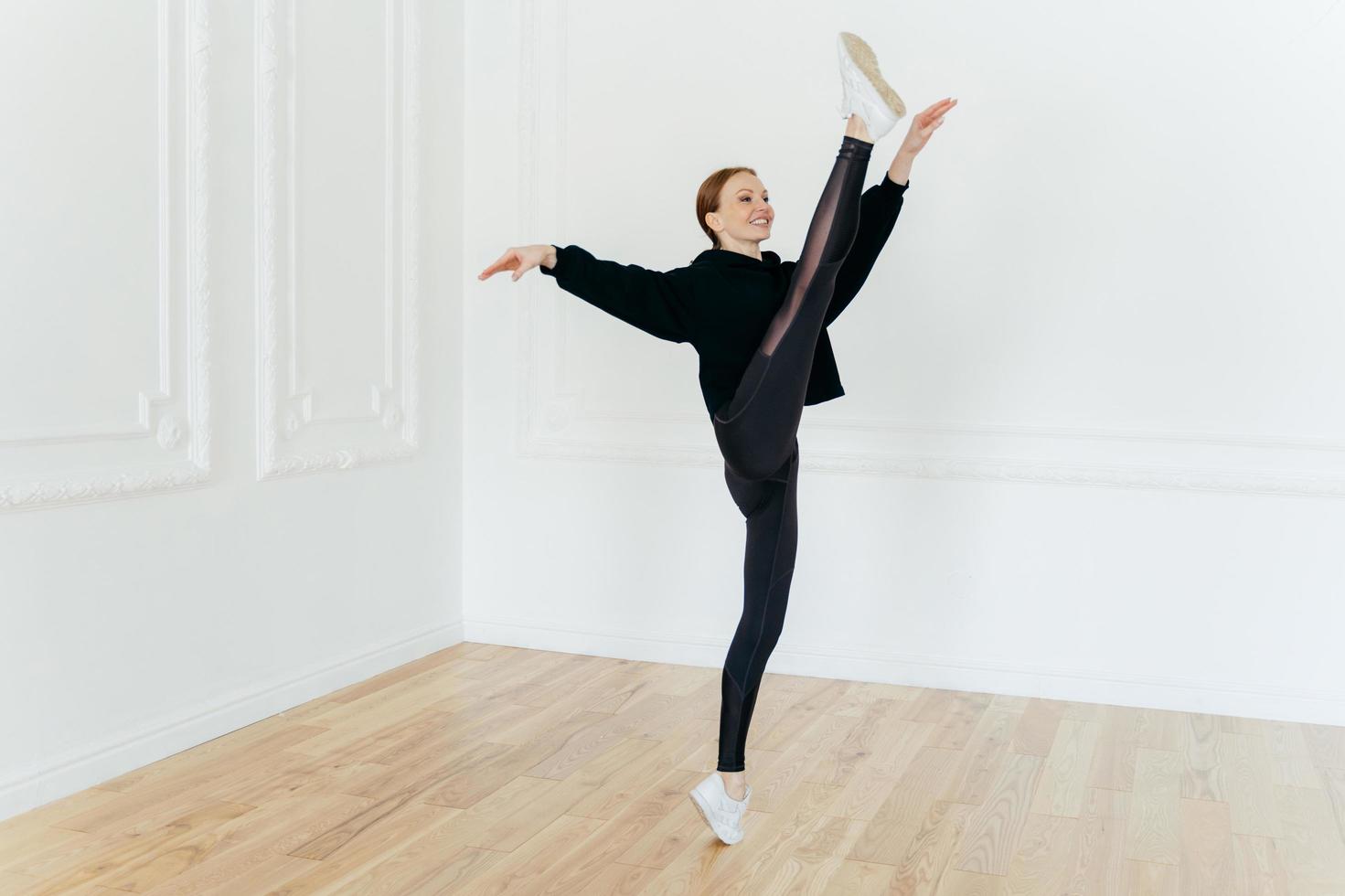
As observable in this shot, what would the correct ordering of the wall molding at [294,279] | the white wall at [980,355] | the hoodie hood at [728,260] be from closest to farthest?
the hoodie hood at [728,260] → the wall molding at [294,279] → the white wall at [980,355]

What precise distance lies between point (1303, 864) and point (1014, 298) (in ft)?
5.91

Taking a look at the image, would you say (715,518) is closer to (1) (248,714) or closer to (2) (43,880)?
(1) (248,714)

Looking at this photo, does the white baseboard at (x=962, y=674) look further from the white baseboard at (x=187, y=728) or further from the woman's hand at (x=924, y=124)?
the woman's hand at (x=924, y=124)

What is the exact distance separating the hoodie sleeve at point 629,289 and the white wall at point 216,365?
1082 mm

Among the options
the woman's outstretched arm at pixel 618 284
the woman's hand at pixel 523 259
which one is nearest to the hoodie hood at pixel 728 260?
the woman's outstretched arm at pixel 618 284

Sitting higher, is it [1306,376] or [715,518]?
[1306,376]

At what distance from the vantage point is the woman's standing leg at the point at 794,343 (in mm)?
2350

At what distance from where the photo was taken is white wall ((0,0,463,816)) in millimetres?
2562

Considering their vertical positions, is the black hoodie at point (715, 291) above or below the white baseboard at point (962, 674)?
above

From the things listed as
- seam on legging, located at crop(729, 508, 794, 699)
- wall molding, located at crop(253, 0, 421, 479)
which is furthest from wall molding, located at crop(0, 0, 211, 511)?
seam on legging, located at crop(729, 508, 794, 699)

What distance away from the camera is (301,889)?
7.16 feet

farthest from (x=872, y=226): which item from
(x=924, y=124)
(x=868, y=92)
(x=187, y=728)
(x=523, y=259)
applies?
(x=187, y=728)

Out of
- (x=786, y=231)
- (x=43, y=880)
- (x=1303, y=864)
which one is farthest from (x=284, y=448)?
(x=1303, y=864)

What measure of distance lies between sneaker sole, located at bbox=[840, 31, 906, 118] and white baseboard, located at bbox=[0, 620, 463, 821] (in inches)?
87.5
